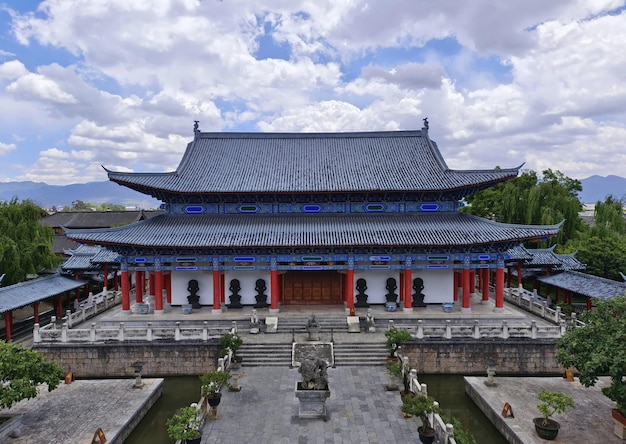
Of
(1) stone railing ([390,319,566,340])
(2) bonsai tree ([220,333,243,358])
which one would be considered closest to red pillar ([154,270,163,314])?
(2) bonsai tree ([220,333,243,358])

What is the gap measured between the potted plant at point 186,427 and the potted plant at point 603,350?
13.0 metres

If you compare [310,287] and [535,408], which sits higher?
[310,287]

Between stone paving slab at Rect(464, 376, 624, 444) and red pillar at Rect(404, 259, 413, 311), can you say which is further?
red pillar at Rect(404, 259, 413, 311)

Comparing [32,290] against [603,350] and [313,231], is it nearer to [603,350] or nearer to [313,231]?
[313,231]

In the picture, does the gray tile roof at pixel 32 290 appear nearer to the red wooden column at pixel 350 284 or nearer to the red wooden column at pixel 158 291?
the red wooden column at pixel 158 291

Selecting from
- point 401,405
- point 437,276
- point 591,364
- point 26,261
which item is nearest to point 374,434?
point 401,405

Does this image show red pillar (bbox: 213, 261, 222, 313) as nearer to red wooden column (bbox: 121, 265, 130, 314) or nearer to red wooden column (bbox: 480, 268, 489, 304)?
red wooden column (bbox: 121, 265, 130, 314)

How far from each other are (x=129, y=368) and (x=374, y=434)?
13772 mm

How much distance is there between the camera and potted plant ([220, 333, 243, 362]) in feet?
69.0

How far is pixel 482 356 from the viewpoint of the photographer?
21812 millimetres

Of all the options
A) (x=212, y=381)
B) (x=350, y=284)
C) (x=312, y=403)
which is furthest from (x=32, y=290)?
(x=312, y=403)

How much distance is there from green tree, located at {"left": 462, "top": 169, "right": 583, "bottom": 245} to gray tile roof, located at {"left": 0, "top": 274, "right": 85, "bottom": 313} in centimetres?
4074

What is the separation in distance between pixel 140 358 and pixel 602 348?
20534 mm

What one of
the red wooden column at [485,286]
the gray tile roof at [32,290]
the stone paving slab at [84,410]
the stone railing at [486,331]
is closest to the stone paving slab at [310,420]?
the stone paving slab at [84,410]
